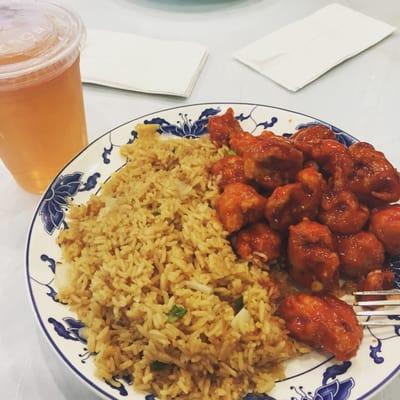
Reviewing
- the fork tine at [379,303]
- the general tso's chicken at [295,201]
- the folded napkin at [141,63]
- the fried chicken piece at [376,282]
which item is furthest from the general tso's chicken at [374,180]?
the folded napkin at [141,63]

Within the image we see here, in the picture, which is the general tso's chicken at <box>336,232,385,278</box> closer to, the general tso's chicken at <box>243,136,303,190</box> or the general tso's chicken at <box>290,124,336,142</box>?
the general tso's chicken at <box>243,136,303,190</box>

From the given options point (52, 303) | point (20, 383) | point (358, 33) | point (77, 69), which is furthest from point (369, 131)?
point (20, 383)

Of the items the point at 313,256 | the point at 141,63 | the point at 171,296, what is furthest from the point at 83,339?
the point at 141,63

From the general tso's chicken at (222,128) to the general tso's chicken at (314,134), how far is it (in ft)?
0.85

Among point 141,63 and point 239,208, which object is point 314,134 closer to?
point 239,208

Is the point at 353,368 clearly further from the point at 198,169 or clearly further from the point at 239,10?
the point at 239,10

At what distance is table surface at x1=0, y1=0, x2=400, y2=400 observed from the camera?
151cm

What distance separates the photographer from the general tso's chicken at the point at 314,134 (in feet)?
5.88

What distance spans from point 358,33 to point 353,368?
2.27 meters

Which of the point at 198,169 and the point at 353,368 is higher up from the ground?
the point at 198,169

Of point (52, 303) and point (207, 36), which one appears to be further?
point (207, 36)

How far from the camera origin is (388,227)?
155cm

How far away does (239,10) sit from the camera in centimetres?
326

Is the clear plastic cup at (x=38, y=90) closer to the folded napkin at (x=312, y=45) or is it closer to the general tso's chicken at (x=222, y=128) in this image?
the general tso's chicken at (x=222, y=128)
